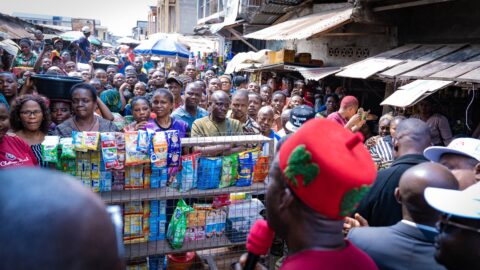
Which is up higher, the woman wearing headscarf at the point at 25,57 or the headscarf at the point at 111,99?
the woman wearing headscarf at the point at 25,57

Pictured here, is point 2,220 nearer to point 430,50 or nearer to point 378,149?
point 378,149

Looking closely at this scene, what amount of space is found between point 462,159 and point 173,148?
7.34 ft

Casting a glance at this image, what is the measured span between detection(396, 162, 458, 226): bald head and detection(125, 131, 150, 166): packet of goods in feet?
5.91

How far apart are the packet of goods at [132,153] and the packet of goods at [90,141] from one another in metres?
0.21

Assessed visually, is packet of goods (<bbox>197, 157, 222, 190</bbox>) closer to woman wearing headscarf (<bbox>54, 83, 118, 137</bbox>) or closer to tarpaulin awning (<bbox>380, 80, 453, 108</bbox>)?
woman wearing headscarf (<bbox>54, 83, 118, 137</bbox>)

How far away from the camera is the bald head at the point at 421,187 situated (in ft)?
6.08

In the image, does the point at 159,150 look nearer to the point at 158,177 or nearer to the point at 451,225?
the point at 158,177

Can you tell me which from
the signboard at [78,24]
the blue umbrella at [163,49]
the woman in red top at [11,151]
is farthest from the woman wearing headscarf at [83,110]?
the signboard at [78,24]

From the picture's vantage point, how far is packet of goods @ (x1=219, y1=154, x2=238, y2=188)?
9.89ft

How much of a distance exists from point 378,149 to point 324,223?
11.8 ft

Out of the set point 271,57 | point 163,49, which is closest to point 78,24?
point 163,49

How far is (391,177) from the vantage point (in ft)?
8.51

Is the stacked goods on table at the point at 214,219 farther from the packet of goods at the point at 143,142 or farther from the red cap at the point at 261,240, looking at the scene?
the red cap at the point at 261,240

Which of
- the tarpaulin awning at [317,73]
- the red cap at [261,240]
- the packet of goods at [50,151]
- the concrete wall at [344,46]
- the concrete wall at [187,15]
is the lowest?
the red cap at [261,240]
